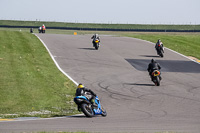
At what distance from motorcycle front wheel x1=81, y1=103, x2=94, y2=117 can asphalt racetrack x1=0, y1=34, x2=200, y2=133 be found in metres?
0.22

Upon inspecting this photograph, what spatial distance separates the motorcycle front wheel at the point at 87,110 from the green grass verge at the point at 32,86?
5.46 ft

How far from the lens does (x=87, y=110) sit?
14.7 m

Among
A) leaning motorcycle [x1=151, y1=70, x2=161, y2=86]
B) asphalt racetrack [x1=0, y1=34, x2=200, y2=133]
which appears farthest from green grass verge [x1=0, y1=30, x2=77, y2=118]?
leaning motorcycle [x1=151, y1=70, x2=161, y2=86]

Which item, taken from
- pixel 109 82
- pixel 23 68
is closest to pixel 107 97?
pixel 109 82

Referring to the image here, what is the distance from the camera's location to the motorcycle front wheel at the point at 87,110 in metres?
14.5

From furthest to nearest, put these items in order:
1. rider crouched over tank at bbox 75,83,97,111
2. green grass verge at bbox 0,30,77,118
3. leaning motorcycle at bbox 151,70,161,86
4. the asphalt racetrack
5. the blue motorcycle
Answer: leaning motorcycle at bbox 151,70,161,86 < green grass verge at bbox 0,30,77,118 < rider crouched over tank at bbox 75,83,97,111 < the blue motorcycle < the asphalt racetrack

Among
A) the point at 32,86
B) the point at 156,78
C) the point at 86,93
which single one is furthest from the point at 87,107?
the point at 156,78

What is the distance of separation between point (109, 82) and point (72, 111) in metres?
7.51

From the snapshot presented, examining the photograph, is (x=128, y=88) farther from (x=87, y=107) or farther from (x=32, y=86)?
(x=87, y=107)

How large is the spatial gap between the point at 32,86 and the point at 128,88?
17.1ft

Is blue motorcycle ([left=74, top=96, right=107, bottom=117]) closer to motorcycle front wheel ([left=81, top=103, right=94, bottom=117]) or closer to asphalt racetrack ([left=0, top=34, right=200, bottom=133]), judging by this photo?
motorcycle front wheel ([left=81, top=103, right=94, bottom=117])

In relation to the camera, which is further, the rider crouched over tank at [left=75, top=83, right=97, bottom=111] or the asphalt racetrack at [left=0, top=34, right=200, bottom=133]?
the rider crouched over tank at [left=75, top=83, right=97, bottom=111]

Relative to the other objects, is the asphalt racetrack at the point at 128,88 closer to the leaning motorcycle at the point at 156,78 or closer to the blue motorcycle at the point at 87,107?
the blue motorcycle at the point at 87,107

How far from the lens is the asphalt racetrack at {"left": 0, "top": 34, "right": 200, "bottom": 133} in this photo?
12.7 meters
